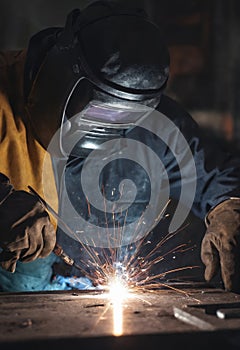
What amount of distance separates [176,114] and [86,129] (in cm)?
65

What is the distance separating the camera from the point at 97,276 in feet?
8.98

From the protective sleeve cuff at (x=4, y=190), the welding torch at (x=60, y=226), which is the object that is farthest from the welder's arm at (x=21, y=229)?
the welding torch at (x=60, y=226)

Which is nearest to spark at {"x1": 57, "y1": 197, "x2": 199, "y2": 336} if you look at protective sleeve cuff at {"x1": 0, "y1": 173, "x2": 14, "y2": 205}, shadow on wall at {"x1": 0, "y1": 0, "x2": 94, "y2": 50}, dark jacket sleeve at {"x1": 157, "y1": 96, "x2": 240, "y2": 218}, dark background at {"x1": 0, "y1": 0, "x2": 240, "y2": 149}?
dark jacket sleeve at {"x1": 157, "y1": 96, "x2": 240, "y2": 218}

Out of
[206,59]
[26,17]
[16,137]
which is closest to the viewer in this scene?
[16,137]

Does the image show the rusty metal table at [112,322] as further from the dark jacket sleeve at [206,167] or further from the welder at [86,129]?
the dark jacket sleeve at [206,167]

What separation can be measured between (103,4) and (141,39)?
0.89 feet

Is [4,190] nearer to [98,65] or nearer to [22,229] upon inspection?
[22,229]

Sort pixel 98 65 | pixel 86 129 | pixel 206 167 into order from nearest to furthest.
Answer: pixel 98 65, pixel 86 129, pixel 206 167

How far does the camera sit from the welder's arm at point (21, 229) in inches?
70.8

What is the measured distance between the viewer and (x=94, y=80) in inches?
77.9

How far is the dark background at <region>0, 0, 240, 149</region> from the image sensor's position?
208 inches

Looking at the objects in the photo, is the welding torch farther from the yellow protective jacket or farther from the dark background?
the dark background

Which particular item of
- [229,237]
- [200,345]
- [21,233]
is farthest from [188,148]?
[200,345]

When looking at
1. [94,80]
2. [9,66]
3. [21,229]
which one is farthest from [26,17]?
[21,229]
